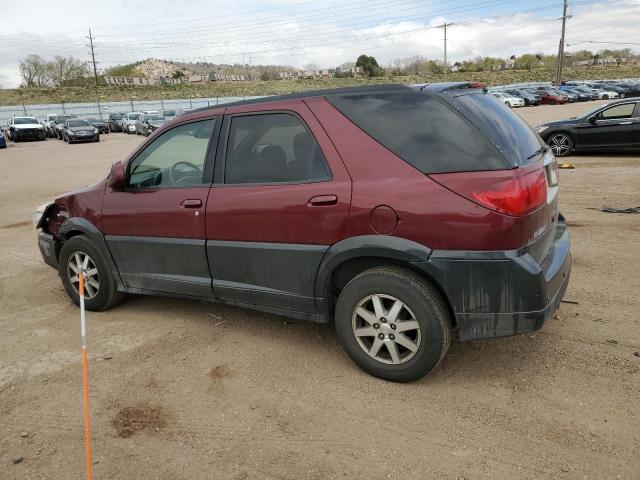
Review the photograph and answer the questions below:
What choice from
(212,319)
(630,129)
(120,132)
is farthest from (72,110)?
(212,319)

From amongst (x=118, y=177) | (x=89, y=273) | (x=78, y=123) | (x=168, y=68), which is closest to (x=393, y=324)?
(x=118, y=177)

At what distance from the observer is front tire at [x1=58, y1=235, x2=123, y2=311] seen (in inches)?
180

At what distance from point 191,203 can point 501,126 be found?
219 cm

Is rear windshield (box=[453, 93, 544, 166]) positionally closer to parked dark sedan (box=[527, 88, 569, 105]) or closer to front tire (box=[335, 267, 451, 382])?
front tire (box=[335, 267, 451, 382])

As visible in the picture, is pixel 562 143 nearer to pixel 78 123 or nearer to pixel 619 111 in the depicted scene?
pixel 619 111

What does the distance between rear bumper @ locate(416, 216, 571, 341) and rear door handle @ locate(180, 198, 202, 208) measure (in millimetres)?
1744

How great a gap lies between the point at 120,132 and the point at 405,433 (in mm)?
39007

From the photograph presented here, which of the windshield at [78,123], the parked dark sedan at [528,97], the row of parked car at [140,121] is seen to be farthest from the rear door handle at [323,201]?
the parked dark sedan at [528,97]

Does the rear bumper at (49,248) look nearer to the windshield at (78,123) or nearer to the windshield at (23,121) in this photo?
the windshield at (78,123)

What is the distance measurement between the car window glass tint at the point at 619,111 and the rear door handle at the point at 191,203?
12221 mm

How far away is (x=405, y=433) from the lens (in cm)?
284

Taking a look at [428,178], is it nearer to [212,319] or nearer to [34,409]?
[212,319]

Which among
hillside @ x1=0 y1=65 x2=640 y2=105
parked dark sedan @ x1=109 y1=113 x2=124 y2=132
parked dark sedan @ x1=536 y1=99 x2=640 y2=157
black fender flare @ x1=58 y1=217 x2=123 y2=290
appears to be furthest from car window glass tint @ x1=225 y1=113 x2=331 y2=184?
hillside @ x1=0 y1=65 x2=640 y2=105

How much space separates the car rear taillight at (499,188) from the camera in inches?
111
